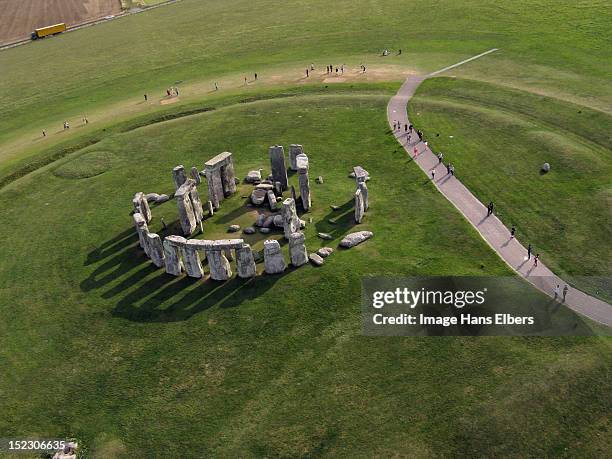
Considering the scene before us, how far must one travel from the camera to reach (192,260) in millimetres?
42938

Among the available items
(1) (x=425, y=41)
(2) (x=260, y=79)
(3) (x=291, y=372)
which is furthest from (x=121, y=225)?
(1) (x=425, y=41)

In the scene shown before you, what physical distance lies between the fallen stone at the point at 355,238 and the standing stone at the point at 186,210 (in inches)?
565

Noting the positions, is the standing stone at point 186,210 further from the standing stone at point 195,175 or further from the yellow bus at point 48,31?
the yellow bus at point 48,31

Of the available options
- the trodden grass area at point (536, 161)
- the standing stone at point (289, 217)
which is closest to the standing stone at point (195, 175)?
the standing stone at point (289, 217)

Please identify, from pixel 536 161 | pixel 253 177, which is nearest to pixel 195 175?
pixel 253 177

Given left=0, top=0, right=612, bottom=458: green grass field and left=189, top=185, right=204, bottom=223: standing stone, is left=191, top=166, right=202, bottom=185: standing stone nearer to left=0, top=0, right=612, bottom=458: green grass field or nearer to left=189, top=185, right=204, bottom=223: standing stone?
left=0, top=0, right=612, bottom=458: green grass field

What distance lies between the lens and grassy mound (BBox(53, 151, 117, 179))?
64812mm

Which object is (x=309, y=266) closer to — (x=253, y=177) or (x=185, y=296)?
(x=185, y=296)

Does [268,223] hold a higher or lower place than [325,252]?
higher

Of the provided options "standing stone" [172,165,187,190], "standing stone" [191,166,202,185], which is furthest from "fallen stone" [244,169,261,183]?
"standing stone" [172,165,187,190]

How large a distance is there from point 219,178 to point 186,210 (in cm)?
643

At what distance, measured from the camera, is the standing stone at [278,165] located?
5434 centimetres

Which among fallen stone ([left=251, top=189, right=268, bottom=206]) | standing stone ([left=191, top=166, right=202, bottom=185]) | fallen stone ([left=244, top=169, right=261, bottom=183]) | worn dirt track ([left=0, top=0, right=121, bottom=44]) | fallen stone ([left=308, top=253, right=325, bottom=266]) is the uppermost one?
worn dirt track ([left=0, top=0, right=121, bottom=44])

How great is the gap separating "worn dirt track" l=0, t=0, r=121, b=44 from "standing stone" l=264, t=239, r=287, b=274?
11986 centimetres
